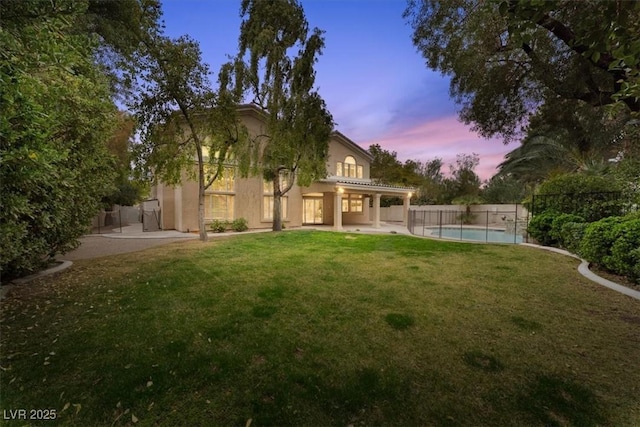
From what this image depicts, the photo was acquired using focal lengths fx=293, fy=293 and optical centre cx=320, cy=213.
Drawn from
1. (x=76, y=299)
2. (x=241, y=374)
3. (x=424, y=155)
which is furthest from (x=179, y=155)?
(x=424, y=155)

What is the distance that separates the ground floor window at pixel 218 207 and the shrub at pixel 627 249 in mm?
16339

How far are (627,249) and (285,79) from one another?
14.3 metres

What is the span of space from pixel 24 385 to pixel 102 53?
1082 cm

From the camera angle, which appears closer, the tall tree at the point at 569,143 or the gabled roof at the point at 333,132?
the tall tree at the point at 569,143

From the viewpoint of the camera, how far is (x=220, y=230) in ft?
53.4

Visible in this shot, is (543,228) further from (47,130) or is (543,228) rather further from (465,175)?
(465,175)

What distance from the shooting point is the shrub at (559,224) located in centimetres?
881

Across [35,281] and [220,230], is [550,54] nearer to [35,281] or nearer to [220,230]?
[35,281]

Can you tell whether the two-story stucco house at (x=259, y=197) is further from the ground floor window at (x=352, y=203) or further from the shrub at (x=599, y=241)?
the shrub at (x=599, y=241)

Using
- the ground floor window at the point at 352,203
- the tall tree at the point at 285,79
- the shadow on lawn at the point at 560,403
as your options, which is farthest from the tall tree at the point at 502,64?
the ground floor window at the point at 352,203

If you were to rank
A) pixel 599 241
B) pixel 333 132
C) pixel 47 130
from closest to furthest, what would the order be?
1. pixel 47 130
2. pixel 599 241
3. pixel 333 132

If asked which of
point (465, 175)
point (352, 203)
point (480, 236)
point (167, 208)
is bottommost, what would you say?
point (480, 236)

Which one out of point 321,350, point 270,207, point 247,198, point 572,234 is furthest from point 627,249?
point 270,207

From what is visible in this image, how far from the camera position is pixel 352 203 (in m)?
Answer: 24.8
